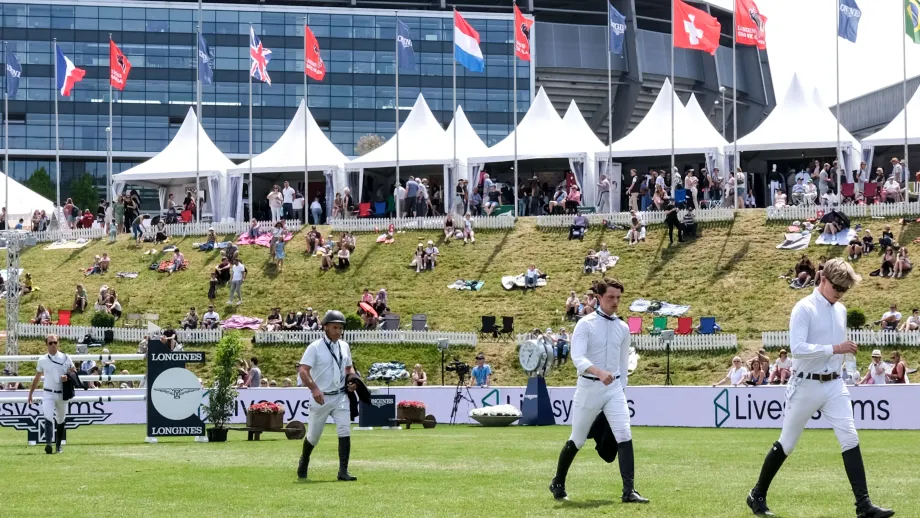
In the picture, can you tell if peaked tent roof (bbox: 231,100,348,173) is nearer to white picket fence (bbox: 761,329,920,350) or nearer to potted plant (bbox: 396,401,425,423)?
white picket fence (bbox: 761,329,920,350)

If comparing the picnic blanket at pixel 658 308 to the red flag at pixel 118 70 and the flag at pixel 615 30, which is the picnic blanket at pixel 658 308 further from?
the red flag at pixel 118 70

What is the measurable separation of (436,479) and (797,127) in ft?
136

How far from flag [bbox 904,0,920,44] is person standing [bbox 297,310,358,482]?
35.6m

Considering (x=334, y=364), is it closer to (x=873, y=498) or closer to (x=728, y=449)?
(x=873, y=498)

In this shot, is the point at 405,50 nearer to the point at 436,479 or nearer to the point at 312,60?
the point at 312,60

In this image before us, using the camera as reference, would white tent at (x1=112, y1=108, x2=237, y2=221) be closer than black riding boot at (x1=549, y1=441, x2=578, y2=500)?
No

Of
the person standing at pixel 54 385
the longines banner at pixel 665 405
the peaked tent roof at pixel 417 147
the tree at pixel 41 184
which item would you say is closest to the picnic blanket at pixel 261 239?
the peaked tent roof at pixel 417 147

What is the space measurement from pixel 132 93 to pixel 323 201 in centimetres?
4701

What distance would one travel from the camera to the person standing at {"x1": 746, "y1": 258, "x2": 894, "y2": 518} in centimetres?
1040

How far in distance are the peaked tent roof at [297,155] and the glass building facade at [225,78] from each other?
44.7 m

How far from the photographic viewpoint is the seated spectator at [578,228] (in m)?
49.1

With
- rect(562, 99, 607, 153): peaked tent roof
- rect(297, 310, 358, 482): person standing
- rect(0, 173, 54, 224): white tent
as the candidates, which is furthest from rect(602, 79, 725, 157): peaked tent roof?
rect(297, 310, 358, 482): person standing

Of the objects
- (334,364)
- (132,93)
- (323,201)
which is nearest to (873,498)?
(334,364)

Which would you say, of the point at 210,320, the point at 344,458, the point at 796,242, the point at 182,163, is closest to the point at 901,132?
the point at 796,242
